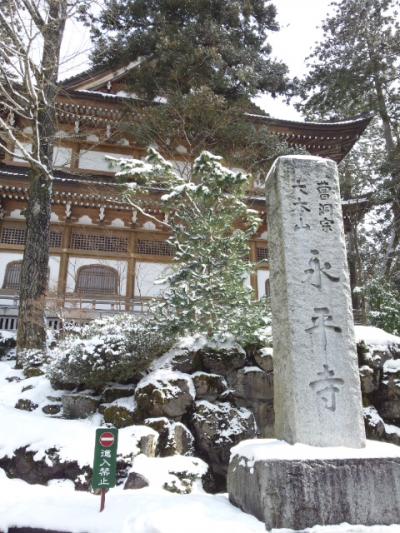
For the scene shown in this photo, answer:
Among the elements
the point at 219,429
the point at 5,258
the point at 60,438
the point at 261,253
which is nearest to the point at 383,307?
the point at 261,253

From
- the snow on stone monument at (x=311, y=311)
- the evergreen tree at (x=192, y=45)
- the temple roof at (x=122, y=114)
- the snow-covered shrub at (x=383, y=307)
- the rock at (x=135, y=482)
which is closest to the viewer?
the snow on stone monument at (x=311, y=311)

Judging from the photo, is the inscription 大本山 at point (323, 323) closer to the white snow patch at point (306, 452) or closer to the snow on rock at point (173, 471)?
the white snow patch at point (306, 452)

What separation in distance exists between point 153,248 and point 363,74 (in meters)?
13.2

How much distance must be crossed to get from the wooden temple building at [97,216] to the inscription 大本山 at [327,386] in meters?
9.79

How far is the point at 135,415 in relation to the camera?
20.5ft

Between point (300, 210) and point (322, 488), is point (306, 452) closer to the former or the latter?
point (322, 488)

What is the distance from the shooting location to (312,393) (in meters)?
3.37

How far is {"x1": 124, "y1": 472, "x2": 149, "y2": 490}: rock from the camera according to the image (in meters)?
4.70

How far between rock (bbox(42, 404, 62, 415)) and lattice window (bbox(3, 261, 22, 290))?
24.2 ft

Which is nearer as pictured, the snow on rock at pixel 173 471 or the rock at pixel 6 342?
the snow on rock at pixel 173 471

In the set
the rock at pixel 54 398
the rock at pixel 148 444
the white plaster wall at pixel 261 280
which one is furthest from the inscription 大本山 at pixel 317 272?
the white plaster wall at pixel 261 280

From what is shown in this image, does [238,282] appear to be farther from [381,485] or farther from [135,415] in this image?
[381,485]

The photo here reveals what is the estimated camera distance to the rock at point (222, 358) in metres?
6.96

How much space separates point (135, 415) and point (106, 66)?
1390cm
